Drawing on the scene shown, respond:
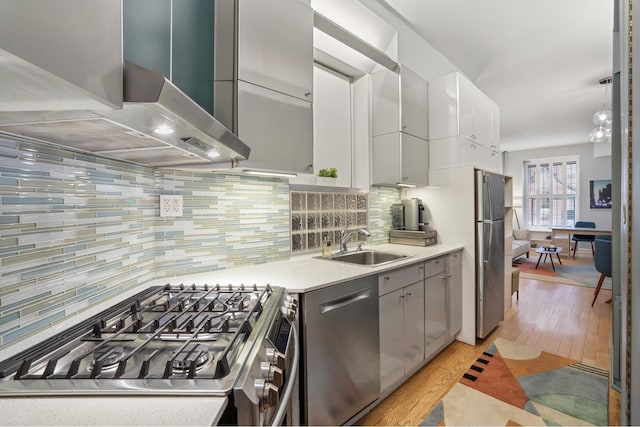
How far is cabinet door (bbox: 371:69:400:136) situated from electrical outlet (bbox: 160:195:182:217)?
1837mm

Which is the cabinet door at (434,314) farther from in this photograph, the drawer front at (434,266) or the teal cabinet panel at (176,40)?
the teal cabinet panel at (176,40)

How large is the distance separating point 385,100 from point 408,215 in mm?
1102

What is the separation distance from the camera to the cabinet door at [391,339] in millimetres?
1836

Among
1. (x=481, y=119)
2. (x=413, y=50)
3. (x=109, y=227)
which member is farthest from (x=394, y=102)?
(x=109, y=227)

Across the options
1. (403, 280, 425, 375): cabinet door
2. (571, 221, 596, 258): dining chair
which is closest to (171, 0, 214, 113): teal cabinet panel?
(403, 280, 425, 375): cabinet door

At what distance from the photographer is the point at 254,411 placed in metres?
0.61

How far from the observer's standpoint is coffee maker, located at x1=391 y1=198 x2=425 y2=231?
9.50 ft

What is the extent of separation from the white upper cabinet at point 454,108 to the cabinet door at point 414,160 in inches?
8.7

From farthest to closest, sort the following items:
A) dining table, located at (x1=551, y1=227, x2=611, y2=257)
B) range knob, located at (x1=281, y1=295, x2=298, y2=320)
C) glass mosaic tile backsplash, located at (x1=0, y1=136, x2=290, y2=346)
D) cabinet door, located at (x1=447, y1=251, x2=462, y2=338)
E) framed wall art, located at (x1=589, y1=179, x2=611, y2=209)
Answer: framed wall art, located at (x1=589, y1=179, x2=611, y2=209)
dining table, located at (x1=551, y1=227, x2=611, y2=257)
cabinet door, located at (x1=447, y1=251, x2=462, y2=338)
range knob, located at (x1=281, y1=295, x2=298, y2=320)
glass mosaic tile backsplash, located at (x1=0, y1=136, x2=290, y2=346)

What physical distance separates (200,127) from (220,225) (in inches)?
37.7

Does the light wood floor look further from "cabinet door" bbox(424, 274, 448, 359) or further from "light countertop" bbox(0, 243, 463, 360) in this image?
"light countertop" bbox(0, 243, 463, 360)

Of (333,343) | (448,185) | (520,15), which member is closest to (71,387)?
(333,343)

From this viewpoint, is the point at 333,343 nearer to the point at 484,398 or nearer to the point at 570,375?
the point at 484,398

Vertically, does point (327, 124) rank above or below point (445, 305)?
above
